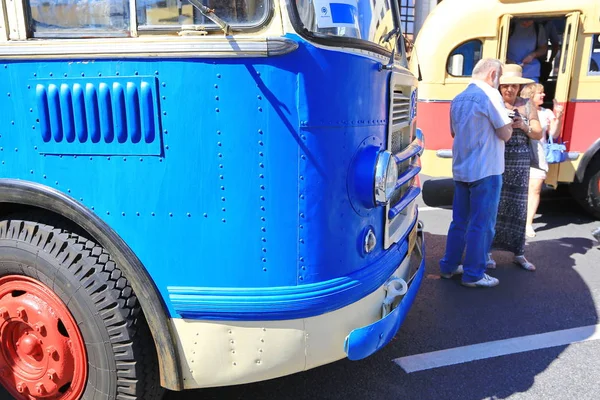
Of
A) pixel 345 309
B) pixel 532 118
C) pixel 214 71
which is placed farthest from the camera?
pixel 532 118

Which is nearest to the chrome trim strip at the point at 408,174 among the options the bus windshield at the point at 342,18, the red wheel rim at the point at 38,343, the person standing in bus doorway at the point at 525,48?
the bus windshield at the point at 342,18

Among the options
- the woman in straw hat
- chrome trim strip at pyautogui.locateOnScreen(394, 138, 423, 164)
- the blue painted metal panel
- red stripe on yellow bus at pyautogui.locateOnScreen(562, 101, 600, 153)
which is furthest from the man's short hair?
red stripe on yellow bus at pyautogui.locateOnScreen(562, 101, 600, 153)

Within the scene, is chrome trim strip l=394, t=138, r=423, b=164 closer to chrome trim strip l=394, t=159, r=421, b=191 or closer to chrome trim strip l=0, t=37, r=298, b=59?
chrome trim strip l=394, t=159, r=421, b=191

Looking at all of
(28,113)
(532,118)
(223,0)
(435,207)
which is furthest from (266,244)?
(435,207)

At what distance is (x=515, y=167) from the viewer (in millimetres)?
4246

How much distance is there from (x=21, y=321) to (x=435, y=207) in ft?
17.0

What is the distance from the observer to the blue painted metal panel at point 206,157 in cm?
191

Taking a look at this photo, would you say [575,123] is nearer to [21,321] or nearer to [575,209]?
[575,209]

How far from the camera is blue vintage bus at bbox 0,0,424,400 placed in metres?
1.92

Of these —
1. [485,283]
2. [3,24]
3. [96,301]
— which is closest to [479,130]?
[485,283]

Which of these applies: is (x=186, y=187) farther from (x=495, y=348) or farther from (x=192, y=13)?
(x=495, y=348)

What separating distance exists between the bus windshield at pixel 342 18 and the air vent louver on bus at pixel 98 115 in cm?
64

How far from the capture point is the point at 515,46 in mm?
6371

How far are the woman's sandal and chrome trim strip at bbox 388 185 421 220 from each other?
184 centimetres
